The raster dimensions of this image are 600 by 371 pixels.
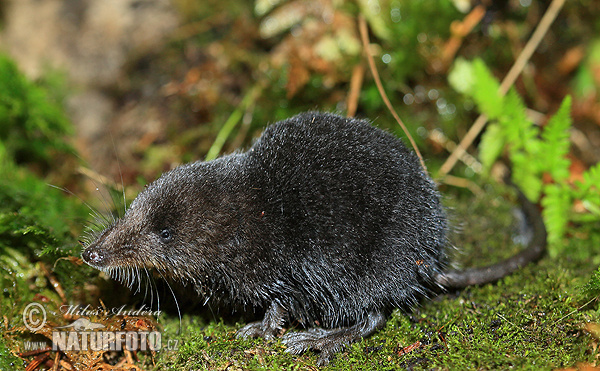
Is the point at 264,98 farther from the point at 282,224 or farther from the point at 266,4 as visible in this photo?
the point at 282,224

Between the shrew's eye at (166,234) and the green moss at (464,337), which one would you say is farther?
the shrew's eye at (166,234)

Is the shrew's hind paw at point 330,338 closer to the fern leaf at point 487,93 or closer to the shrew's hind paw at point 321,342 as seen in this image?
the shrew's hind paw at point 321,342

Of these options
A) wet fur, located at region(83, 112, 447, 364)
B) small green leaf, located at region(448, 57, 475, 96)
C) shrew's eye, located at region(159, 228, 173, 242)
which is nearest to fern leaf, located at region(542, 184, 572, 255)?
small green leaf, located at region(448, 57, 475, 96)

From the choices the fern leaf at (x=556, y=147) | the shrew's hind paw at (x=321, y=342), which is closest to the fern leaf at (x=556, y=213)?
the fern leaf at (x=556, y=147)

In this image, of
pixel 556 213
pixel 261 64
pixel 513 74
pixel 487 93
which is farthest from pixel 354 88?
pixel 556 213

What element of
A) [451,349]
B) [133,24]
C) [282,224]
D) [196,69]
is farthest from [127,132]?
[451,349]

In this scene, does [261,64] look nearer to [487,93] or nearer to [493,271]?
[487,93]

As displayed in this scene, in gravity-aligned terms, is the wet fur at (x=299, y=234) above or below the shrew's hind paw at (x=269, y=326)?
above
